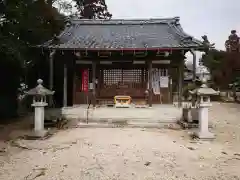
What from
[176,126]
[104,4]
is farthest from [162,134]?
[104,4]

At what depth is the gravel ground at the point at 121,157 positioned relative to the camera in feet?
22.3

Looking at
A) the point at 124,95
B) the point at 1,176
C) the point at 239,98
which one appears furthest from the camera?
the point at 239,98

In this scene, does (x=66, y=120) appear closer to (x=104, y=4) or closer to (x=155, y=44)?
(x=155, y=44)

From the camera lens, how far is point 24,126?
13.9 meters

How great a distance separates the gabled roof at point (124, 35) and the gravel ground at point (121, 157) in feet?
18.6

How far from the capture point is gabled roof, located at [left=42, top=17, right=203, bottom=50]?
15812 millimetres

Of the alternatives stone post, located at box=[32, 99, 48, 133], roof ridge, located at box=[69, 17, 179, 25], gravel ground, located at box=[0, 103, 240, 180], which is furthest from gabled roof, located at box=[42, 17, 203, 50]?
gravel ground, located at box=[0, 103, 240, 180]

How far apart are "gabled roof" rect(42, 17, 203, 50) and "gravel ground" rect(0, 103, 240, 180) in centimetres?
568

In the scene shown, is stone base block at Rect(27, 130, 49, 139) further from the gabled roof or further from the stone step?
the gabled roof

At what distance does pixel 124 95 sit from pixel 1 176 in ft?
37.3

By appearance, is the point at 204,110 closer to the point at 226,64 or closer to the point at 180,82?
the point at 180,82

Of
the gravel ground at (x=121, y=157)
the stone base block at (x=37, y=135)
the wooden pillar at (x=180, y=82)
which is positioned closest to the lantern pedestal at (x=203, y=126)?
the gravel ground at (x=121, y=157)

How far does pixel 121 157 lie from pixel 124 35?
1187 cm

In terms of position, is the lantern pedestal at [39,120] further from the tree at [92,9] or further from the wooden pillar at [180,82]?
the tree at [92,9]
